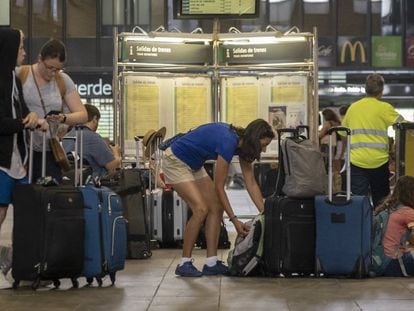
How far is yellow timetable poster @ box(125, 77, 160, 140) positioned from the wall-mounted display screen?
1.06 m

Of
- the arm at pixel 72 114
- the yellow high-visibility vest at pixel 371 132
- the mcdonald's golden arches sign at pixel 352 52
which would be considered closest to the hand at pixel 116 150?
the yellow high-visibility vest at pixel 371 132

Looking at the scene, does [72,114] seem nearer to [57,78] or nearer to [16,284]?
[57,78]

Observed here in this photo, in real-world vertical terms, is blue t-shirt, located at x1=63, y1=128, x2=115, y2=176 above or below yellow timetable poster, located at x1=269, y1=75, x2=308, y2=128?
below

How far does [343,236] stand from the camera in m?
8.10

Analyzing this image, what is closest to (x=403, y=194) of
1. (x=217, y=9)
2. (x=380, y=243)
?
(x=380, y=243)

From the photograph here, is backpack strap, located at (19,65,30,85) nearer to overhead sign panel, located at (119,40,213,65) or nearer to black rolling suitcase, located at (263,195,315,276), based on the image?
black rolling suitcase, located at (263,195,315,276)

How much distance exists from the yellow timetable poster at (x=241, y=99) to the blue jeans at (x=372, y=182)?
12.3 feet

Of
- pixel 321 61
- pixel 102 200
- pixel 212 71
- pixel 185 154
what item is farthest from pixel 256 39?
pixel 321 61

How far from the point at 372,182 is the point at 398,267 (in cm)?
188

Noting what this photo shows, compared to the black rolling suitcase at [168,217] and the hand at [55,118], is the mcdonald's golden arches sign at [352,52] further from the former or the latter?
the hand at [55,118]

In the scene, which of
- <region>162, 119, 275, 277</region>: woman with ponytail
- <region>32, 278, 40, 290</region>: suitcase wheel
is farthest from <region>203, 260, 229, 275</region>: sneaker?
<region>32, 278, 40, 290</region>: suitcase wheel

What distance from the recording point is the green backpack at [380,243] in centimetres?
830

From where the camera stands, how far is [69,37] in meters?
32.9

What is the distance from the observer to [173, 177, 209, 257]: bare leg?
8414mm
